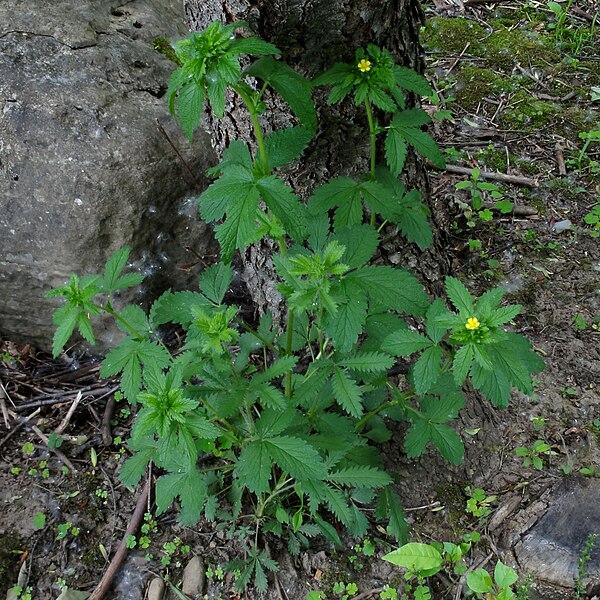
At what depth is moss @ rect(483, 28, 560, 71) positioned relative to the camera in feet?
14.8

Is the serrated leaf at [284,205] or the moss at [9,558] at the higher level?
the serrated leaf at [284,205]

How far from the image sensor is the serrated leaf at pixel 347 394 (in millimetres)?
1956

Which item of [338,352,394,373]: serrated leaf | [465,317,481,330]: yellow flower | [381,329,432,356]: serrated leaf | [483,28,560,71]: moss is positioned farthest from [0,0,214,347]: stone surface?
[483,28,560,71]: moss

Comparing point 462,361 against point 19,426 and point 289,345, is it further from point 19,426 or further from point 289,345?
point 19,426

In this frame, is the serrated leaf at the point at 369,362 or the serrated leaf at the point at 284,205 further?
the serrated leaf at the point at 369,362

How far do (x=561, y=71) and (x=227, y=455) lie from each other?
364 centimetres

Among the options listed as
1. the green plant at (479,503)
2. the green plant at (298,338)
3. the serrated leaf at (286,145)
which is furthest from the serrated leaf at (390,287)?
the green plant at (479,503)

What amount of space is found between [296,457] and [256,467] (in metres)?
0.12

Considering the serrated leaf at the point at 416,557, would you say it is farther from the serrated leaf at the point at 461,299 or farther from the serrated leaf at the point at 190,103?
the serrated leaf at the point at 190,103

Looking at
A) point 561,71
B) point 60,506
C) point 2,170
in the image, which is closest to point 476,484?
point 60,506

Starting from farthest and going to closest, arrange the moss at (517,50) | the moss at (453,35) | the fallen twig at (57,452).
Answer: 1. the moss at (453,35)
2. the moss at (517,50)
3. the fallen twig at (57,452)

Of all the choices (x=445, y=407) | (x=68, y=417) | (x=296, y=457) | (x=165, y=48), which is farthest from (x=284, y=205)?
(x=165, y=48)

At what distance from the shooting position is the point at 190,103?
1.68 meters

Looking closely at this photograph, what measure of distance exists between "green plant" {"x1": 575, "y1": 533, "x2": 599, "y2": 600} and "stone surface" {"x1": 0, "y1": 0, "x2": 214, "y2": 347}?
6.92 ft
